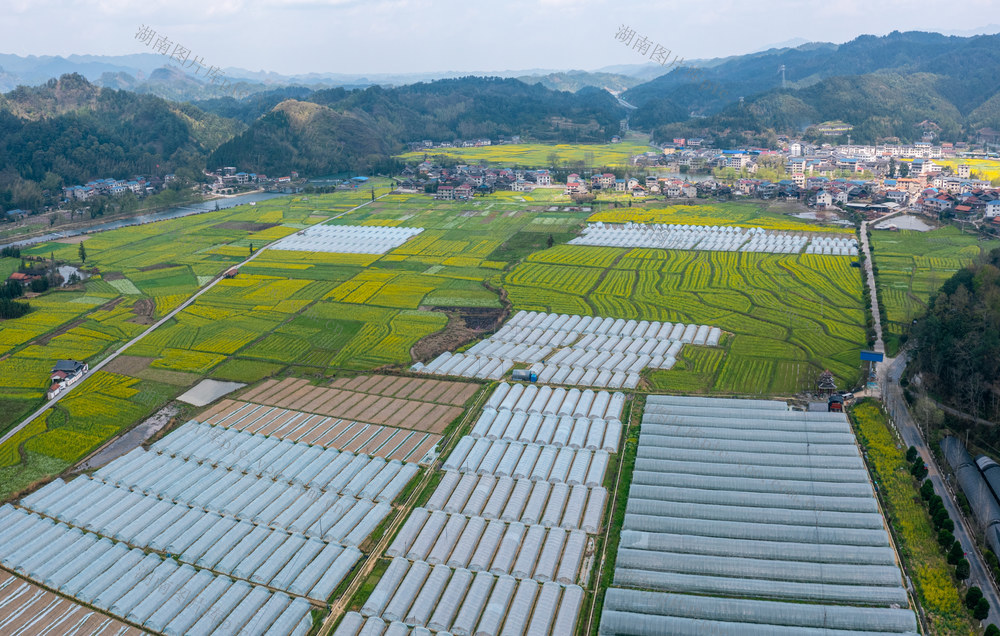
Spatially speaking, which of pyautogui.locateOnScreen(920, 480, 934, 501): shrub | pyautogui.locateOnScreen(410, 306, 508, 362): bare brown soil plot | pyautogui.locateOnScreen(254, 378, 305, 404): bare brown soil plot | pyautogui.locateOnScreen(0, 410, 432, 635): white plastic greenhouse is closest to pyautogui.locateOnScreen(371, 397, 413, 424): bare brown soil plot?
pyautogui.locateOnScreen(0, 410, 432, 635): white plastic greenhouse

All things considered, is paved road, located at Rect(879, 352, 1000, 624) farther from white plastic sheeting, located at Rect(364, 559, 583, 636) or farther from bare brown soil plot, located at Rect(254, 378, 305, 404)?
bare brown soil plot, located at Rect(254, 378, 305, 404)

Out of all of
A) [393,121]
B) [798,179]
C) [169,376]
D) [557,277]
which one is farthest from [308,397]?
[393,121]

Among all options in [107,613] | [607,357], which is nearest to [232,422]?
[107,613]

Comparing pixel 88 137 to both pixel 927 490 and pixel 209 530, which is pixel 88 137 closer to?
pixel 209 530

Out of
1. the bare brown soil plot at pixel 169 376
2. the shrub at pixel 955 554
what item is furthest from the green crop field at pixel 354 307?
the shrub at pixel 955 554

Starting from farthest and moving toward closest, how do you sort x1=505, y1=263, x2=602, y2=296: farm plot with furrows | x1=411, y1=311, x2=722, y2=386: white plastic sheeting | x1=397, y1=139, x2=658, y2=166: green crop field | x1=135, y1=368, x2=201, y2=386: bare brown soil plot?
x1=397, y1=139, x2=658, y2=166: green crop field → x1=505, y1=263, x2=602, y2=296: farm plot with furrows → x1=135, y1=368, x2=201, y2=386: bare brown soil plot → x1=411, y1=311, x2=722, y2=386: white plastic sheeting

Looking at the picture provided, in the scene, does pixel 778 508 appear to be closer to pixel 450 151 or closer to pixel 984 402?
pixel 984 402
